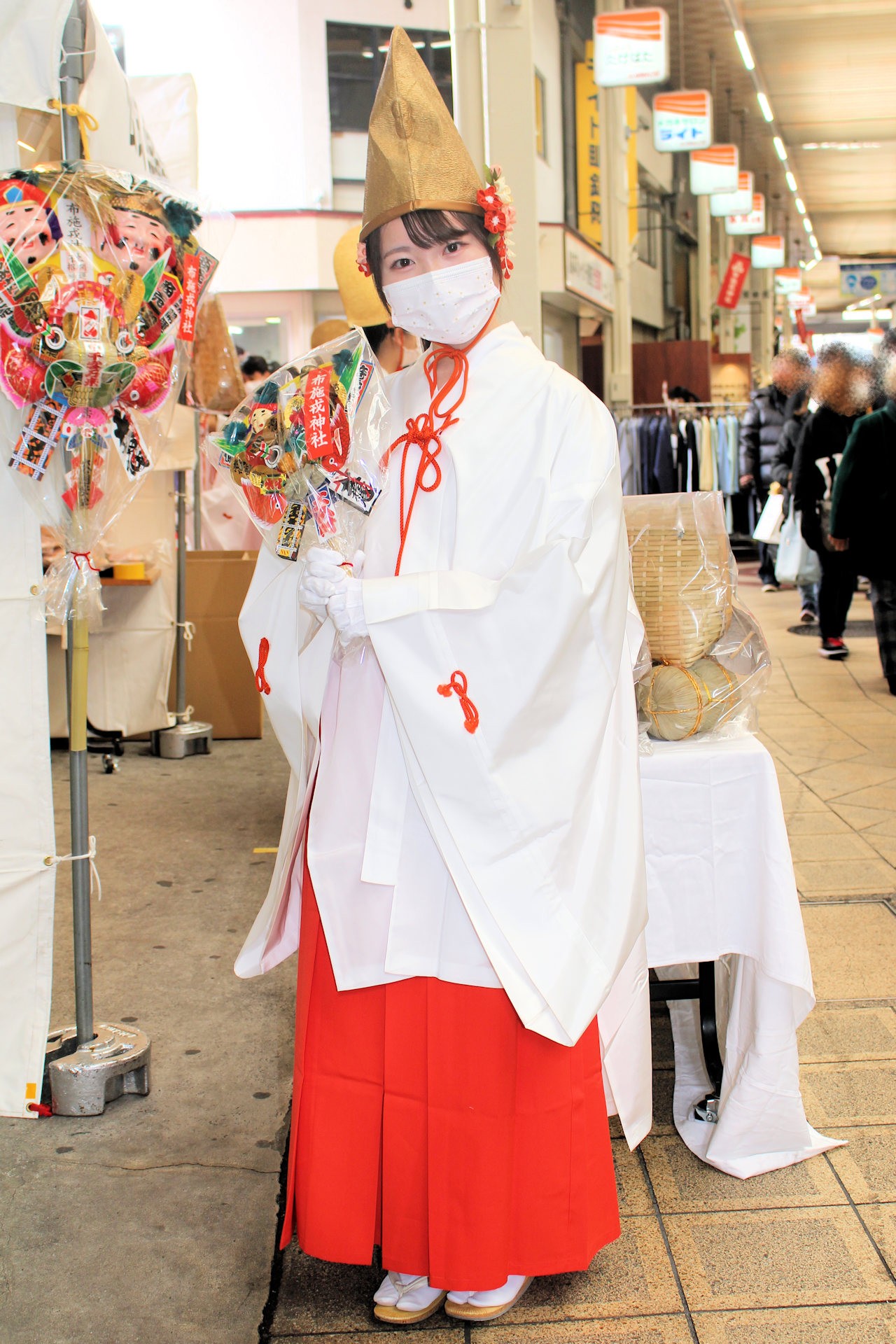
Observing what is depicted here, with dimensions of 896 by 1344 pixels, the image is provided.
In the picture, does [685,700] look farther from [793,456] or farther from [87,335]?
[793,456]

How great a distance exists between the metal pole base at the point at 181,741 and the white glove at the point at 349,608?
3679mm

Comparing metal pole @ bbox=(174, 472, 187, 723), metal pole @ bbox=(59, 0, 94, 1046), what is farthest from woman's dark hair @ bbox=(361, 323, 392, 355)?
metal pole @ bbox=(174, 472, 187, 723)

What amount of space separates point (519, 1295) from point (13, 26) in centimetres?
215

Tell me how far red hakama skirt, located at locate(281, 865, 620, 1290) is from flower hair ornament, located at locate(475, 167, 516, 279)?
3.15ft

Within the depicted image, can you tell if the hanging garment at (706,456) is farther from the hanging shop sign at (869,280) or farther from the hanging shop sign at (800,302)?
the hanging shop sign at (869,280)

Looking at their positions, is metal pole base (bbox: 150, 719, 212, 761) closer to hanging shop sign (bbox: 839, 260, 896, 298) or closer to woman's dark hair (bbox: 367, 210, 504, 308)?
woman's dark hair (bbox: 367, 210, 504, 308)

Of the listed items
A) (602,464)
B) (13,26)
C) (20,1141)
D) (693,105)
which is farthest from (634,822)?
(693,105)

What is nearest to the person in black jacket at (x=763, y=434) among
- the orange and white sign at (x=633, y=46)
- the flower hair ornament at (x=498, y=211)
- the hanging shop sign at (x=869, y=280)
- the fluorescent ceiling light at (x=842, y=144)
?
the orange and white sign at (x=633, y=46)

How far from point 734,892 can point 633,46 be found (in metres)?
8.06

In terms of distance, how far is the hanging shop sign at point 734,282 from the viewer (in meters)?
15.5

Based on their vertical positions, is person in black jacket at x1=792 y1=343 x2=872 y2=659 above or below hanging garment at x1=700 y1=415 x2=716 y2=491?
below

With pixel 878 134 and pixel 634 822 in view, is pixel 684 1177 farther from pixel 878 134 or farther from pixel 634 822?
pixel 878 134

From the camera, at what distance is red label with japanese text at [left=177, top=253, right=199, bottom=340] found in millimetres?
2156

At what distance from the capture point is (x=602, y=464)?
1.58 m
